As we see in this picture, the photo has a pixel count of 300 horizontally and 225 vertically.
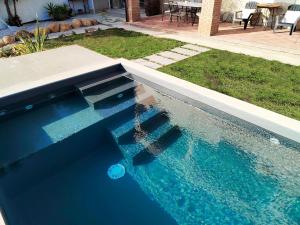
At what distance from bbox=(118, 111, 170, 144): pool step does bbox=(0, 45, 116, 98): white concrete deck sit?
205cm

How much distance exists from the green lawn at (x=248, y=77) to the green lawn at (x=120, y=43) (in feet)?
5.01

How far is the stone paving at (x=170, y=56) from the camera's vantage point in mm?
6996

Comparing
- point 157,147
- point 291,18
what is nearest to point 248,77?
→ point 157,147

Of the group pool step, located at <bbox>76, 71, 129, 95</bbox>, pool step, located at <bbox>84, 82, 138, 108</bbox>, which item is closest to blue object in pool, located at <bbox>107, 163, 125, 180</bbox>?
pool step, located at <bbox>84, 82, 138, 108</bbox>

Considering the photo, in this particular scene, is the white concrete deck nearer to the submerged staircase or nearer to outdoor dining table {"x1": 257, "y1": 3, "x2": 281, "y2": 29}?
the submerged staircase

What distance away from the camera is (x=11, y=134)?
4379mm

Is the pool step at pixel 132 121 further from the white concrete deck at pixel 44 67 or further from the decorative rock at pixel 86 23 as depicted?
the decorative rock at pixel 86 23

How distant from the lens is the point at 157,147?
4145 millimetres

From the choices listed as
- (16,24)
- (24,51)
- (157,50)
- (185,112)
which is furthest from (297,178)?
(16,24)

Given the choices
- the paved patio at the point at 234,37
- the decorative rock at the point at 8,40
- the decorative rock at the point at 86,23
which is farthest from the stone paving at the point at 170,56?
the decorative rock at the point at 86,23

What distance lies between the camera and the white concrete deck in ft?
16.6

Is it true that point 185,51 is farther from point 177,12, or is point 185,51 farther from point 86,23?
point 86,23

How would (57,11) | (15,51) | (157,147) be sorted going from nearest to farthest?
(157,147), (15,51), (57,11)

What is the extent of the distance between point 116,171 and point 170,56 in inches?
182
